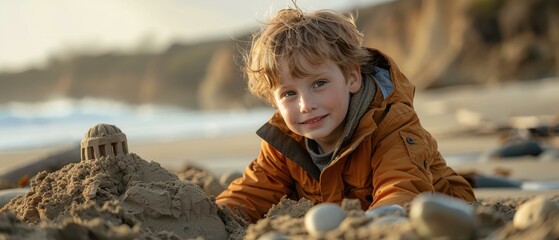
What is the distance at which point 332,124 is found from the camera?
3559 mm

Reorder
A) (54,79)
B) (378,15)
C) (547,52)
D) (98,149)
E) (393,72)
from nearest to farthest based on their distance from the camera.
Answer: (98,149)
(393,72)
(547,52)
(378,15)
(54,79)

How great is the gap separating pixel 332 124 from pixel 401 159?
35cm

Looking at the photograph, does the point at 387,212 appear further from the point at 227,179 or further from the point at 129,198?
the point at 227,179

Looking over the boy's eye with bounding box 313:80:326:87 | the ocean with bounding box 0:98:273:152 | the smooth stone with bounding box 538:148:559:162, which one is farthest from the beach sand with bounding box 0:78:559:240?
the ocean with bounding box 0:98:273:152

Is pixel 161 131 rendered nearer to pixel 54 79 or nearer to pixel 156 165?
pixel 156 165

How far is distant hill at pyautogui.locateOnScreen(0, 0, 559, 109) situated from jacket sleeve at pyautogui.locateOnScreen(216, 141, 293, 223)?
0.73 metres

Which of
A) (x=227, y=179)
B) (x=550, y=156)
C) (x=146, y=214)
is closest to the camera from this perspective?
(x=146, y=214)

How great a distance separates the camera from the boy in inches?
138

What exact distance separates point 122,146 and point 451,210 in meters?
1.81

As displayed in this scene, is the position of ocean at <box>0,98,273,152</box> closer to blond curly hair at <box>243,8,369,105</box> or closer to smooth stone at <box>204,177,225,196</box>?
smooth stone at <box>204,177,225,196</box>

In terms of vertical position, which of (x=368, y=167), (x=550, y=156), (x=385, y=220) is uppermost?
(x=385, y=220)

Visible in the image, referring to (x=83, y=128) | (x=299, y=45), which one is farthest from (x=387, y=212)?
(x=83, y=128)

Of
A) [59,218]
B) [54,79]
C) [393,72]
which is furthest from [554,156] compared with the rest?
[54,79]

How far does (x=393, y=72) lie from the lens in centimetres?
384
